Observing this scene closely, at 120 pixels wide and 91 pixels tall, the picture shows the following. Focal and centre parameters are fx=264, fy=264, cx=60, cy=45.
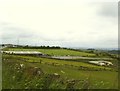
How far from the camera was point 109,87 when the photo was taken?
19984mm

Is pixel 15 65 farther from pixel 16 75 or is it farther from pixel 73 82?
pixel 73 82

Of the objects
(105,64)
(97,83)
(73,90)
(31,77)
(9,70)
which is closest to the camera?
(73,90)

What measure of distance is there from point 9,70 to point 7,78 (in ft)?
9.47

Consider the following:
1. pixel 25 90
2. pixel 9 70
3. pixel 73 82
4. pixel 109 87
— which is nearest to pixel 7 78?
pixel 9 70

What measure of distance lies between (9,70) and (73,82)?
29.2 feet

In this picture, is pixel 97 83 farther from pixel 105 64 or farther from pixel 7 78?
pixel 105 64

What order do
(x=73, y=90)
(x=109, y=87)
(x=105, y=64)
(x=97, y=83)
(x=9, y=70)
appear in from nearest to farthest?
(x=73, y=90)
(x=109, y=87)
(x=97, y=83)
(x=9, y=70)
(x=105, y=64)

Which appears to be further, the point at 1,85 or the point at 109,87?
the point at 1,85

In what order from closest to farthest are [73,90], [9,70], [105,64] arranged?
[73,90]
[9,70]
[105,64]

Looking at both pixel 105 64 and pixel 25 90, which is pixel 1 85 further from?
pixel 105 64

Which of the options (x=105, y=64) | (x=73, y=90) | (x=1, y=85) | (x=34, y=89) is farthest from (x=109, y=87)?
(x=105, y=64)

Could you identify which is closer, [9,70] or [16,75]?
[16,75]

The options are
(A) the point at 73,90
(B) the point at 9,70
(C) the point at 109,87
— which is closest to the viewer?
(A) the point at 73,90

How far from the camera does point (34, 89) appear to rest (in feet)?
64.1
